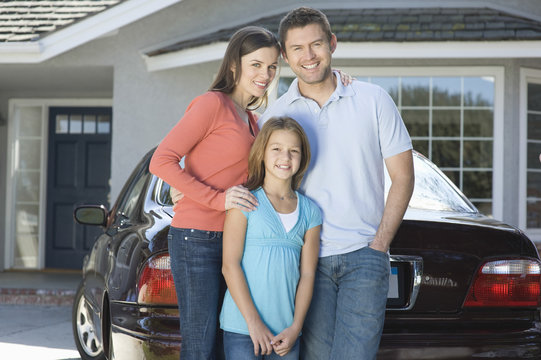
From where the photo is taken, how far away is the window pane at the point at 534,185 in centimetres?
844

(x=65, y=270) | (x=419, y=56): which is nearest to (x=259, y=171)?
(x=419, y=56)

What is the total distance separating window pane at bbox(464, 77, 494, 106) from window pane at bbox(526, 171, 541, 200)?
1.01 metres

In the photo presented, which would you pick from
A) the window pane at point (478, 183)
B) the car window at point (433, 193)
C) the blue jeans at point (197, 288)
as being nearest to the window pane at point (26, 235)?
the window pane at point (478, 183)

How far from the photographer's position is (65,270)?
10570 mm

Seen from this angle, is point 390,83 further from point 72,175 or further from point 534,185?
point 72,175

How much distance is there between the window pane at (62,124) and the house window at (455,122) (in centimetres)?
470

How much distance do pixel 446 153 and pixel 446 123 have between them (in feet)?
1.11

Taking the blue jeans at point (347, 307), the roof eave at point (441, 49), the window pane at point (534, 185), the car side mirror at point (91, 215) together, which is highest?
the roof eave at point (441, 49)

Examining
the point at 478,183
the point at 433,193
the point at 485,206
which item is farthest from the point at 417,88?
the point at 433,193

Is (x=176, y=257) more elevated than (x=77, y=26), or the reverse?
(x=77, y=26)

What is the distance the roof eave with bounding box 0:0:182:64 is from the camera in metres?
7.93

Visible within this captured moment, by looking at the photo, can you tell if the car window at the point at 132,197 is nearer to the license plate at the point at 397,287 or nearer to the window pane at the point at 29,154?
the license plate at the point at 397,287

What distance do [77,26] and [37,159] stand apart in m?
3.39

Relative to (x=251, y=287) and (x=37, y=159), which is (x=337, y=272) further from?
(x=37, y=159)
